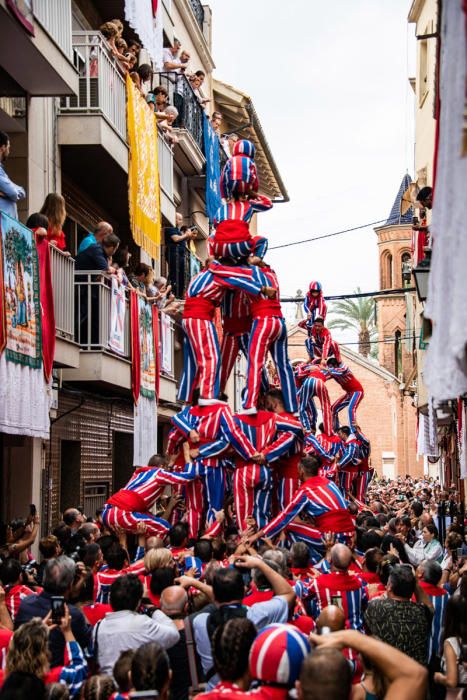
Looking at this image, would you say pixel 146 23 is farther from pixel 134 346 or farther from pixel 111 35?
pixel 134 346

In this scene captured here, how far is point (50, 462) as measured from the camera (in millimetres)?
16750

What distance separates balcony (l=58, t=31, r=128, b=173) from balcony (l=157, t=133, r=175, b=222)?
142 inches

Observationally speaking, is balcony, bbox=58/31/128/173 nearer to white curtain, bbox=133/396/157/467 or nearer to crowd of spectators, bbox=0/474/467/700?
white curtain, bbox=133/396/157/467

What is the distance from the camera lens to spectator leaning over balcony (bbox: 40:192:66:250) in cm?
1407

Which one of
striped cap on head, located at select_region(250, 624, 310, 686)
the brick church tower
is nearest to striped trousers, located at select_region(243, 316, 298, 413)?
striped cap on head, located at select_region(250, 624, 310, 686)

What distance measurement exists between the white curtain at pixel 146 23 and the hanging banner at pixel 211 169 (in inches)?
279

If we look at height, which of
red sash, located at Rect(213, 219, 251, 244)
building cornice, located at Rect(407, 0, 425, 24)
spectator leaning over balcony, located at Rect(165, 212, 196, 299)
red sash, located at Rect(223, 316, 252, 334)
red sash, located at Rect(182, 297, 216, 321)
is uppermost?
building cornice, located at Rect(407, 0, 425, 24)

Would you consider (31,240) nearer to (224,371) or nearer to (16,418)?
(16,418)

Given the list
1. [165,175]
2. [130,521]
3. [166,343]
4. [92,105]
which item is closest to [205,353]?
[130,521]

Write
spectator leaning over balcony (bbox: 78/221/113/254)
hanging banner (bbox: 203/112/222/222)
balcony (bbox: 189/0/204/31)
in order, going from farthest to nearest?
balcony (bbox: 189/0/204/31)
hanging banner (bbox: 203/112/222/222)
spectator leaning over balcony (bbox: 78/221/113/254)

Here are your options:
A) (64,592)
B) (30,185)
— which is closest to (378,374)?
(30,185)

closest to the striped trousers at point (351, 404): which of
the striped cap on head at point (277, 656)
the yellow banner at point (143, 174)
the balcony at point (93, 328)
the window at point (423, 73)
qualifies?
the balcony at point (93, 328)

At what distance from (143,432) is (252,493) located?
318 inches

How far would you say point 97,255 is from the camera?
16.7m
